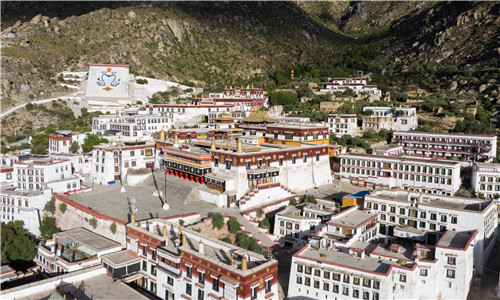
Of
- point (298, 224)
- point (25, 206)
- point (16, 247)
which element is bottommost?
point (16, 247)

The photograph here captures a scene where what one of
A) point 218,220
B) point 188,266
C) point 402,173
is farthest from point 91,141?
point 402,173

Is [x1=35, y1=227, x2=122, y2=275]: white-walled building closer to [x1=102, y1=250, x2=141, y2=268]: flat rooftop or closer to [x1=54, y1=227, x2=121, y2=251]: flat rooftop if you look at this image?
[x1=54, y1=227, x2=121, y2=251]: flat rooftop

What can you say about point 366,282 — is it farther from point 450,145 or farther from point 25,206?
point 450,145

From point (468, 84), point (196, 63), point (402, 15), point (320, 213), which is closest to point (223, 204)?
point (320, 213)

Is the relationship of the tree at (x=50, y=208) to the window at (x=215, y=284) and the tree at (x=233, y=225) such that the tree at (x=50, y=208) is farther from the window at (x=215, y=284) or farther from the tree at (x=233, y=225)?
the window at (x=215, y=284)

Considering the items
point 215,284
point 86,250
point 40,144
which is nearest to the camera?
point 215,284

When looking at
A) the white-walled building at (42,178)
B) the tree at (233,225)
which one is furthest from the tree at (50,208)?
the tree at (233,225)
